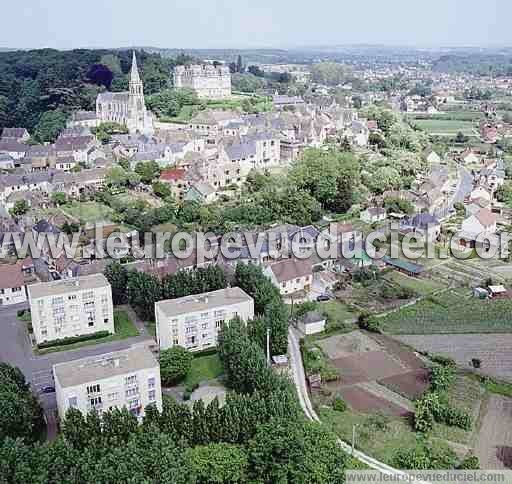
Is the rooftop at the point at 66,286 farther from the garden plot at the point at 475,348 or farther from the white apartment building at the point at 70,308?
the garden plot at the point at 475,348

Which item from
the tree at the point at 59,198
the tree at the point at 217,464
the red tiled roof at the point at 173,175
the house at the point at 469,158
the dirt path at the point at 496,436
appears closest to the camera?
the tree at the point at 217,464

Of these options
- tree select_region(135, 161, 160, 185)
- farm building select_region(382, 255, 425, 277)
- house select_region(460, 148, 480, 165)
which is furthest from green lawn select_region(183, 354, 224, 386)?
house select_region(460, 148, 480, 165)

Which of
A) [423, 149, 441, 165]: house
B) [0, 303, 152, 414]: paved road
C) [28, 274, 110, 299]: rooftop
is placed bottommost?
[0, 303, 152, 414]: paved road

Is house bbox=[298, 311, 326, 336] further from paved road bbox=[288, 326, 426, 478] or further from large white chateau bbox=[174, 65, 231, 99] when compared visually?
large white chateau bbox=[174, 65, 231, 99]

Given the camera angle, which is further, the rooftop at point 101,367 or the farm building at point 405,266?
the farm building at point 405,266

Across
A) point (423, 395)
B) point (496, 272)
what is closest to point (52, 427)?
point (423, 395)

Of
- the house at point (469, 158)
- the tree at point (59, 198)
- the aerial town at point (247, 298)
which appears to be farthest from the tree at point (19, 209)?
the house at point (469, 158)
